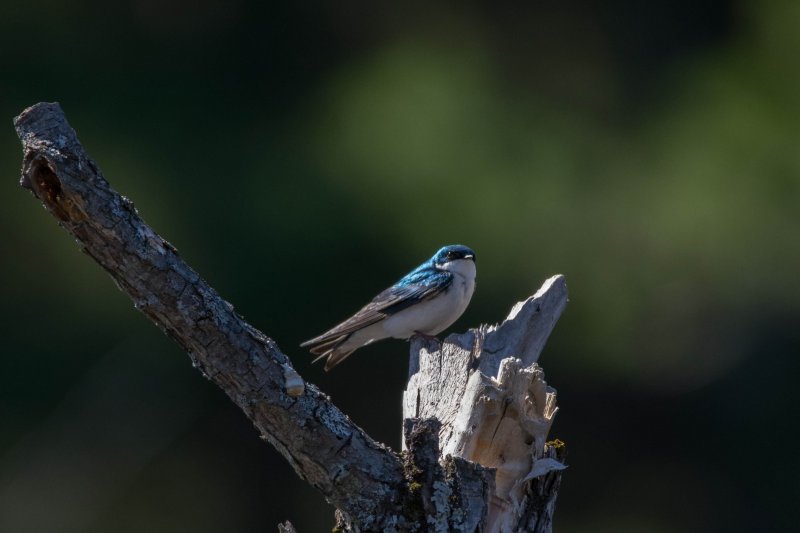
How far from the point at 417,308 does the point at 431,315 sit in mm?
74

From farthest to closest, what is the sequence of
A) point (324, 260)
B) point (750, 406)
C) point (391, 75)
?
point (750, 406)
point (391, 75)
point (324, 260)

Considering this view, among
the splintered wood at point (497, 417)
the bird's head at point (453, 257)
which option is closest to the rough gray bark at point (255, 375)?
the splintered wood at point (497, 417)

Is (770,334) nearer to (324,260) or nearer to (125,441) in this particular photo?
(324,260)

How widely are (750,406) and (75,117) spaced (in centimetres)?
488

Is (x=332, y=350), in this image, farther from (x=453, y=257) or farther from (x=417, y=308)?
(x=453, y=257)

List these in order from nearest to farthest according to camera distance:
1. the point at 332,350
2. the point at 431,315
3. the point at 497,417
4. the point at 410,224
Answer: the point at 497,417
the point at 431,315
the point at 332,350
the point at 410,224

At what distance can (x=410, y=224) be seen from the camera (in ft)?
22.0

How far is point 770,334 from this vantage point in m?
7.31

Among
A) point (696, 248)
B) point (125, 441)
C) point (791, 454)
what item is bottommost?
point (791, 454)

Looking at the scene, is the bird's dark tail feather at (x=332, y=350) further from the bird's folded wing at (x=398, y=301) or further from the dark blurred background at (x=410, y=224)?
the dark blurred background at (x=410, y=224)

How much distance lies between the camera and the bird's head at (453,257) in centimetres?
525

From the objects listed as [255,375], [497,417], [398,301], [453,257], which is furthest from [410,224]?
[255,375]

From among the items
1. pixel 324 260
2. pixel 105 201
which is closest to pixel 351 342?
pixel 324 260

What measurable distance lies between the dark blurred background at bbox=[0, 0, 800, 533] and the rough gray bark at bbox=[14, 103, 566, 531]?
3727mm
